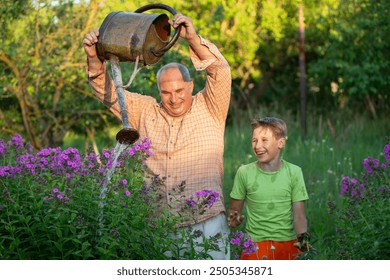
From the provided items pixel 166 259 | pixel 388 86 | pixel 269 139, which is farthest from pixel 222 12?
pixel 166 259

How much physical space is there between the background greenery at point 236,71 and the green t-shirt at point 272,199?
3.37 feet

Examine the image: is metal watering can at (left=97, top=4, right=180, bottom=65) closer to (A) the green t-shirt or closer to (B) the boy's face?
(B) the boy's face

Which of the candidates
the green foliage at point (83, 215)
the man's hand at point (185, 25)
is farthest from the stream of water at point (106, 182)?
the man's hand at point (185, 25)

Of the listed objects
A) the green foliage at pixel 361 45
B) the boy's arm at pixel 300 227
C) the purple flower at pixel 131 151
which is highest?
the green foliage at pixel 361 45

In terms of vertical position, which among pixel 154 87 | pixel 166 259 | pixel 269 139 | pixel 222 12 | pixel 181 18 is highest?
pixel 222 12

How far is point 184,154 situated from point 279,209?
2.05 ft

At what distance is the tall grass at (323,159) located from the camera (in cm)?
687

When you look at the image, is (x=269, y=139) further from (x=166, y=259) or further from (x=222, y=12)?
(x=222, y=12)

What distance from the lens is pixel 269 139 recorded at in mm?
4457

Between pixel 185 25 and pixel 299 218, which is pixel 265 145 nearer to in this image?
pixel 299 218

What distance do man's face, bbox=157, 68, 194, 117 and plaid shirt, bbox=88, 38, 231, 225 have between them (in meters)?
0.07

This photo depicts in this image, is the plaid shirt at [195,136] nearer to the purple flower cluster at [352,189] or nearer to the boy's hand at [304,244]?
the boy's hand at [304,244]

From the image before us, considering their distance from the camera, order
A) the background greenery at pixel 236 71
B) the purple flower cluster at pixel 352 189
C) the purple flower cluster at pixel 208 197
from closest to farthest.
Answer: the purple flower cluster at pixel 208 197
the purple flower cluster at pixel 352 189
the background greenery at pixel 236 71

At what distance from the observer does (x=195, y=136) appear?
14.8 feet
